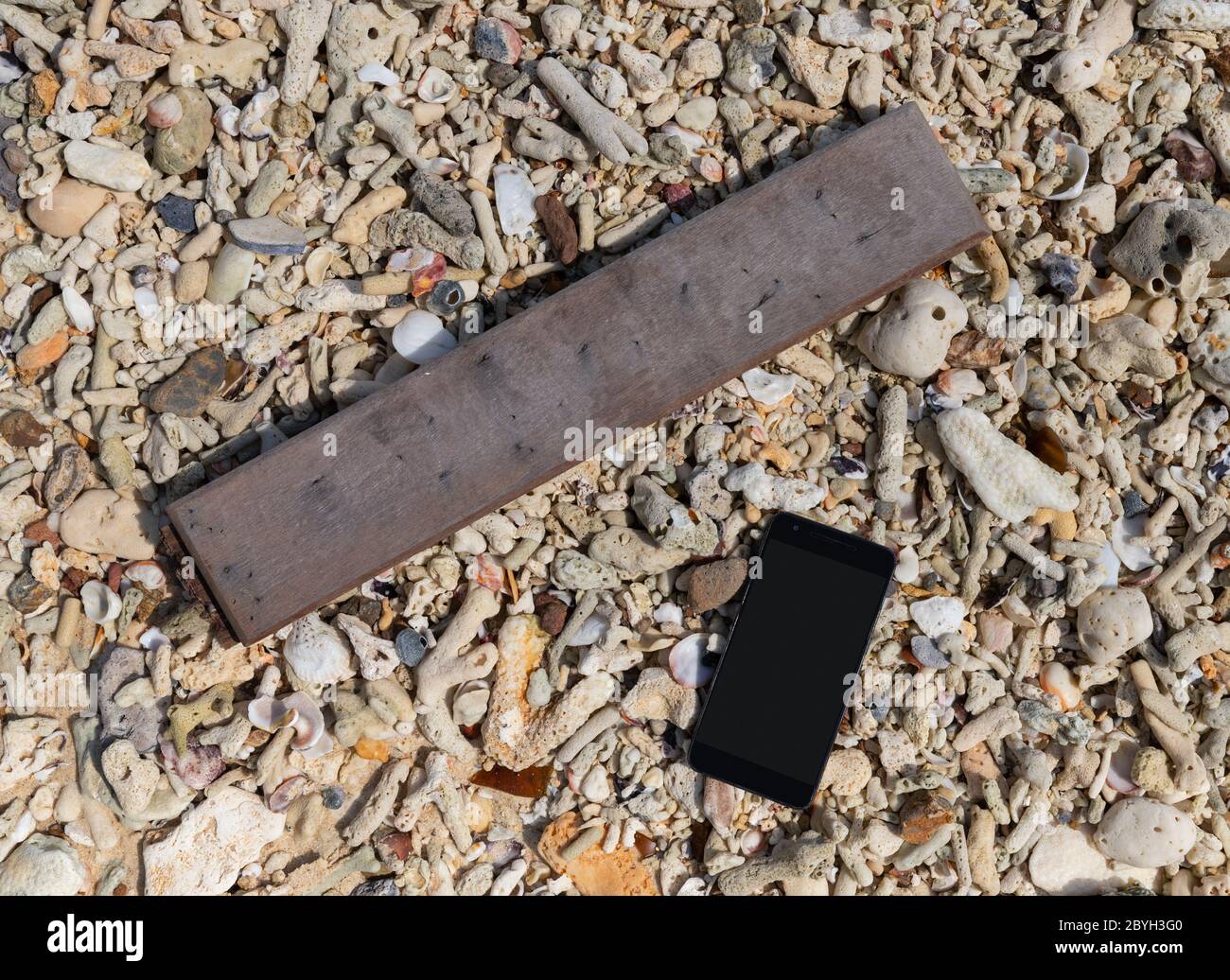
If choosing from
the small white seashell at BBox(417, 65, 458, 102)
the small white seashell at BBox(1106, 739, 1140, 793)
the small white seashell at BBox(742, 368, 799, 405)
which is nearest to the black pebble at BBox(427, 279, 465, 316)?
the small white seashell at BBox(417, 65, 458, 102)

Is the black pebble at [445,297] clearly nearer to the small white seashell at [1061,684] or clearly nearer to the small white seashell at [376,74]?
the small white seashell at [376,74]

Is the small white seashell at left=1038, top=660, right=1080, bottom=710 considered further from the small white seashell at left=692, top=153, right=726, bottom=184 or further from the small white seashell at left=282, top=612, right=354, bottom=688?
the small white seashell at left=282, top=612, right=354, bottom=688

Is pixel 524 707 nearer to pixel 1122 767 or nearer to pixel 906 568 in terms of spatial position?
pixel 906 568

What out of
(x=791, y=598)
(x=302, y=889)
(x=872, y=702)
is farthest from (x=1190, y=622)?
(x=302, y=889)

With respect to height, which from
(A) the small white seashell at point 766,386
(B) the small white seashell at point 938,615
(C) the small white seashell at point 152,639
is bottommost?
(B) the small white seashell at point 938,615

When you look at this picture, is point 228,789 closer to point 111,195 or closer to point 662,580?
point 662,580

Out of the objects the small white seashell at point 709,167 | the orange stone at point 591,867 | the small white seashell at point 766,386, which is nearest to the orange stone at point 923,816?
the orange stone at point 591,867
